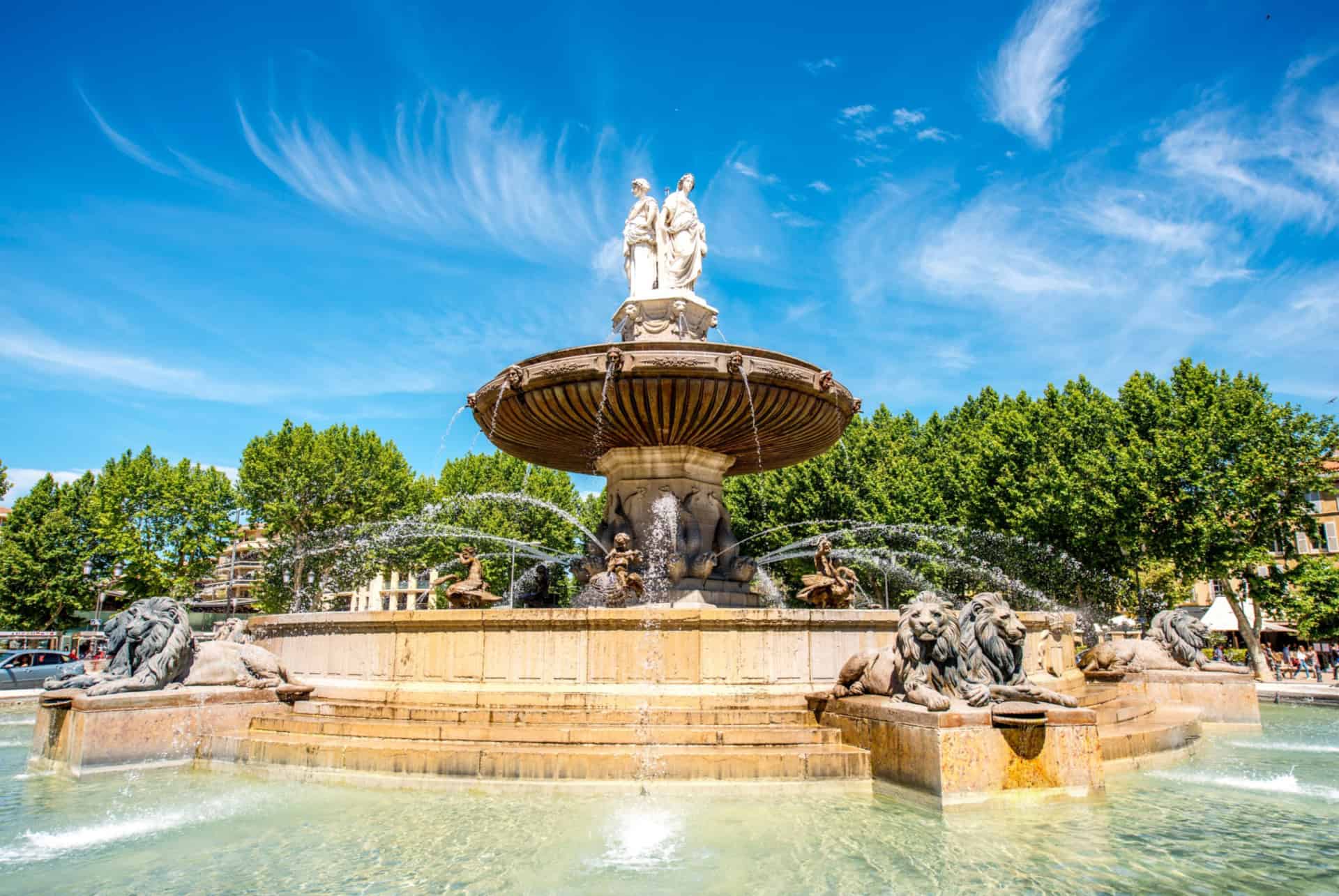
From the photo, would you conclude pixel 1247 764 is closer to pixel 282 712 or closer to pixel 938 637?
pixel 938 637

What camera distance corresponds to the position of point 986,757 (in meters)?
5.71

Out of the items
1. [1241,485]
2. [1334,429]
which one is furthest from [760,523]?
[1334,429]

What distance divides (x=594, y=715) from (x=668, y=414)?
13.4 feet

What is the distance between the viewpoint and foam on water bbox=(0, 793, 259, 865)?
189 inches

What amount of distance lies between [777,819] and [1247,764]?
17.0ft

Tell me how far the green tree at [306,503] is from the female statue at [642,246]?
913 inches

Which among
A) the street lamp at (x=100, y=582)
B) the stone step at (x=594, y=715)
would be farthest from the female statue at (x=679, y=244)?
the street lamp at (x=100, y=582)

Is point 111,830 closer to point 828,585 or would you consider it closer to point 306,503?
point 828,585

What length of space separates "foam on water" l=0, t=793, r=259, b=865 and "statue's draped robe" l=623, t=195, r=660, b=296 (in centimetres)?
862

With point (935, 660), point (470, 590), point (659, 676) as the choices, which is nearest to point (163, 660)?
point (470, 590)

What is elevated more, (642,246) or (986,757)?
(642,246)

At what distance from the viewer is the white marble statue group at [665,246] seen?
12.5 meters

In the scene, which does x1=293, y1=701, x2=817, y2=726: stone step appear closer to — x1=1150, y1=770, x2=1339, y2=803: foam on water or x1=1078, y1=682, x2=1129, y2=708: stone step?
x1=1150, y1=770, x2=1339, y2=803: foam on water

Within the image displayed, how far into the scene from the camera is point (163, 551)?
33.8 metres
